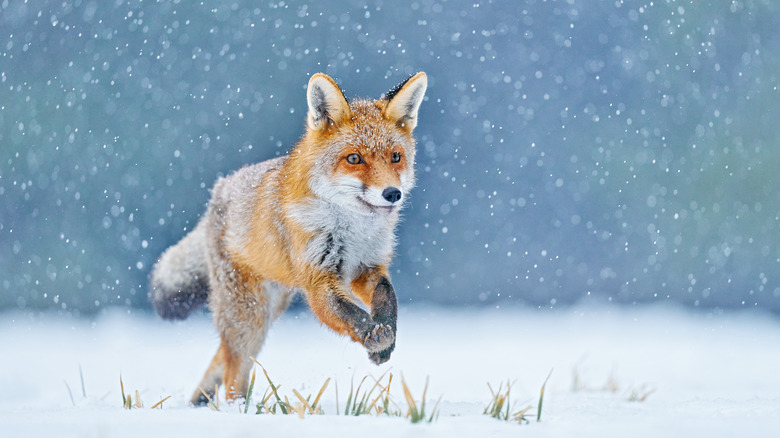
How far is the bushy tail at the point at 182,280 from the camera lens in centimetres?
477

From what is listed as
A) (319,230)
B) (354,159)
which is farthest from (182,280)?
(354,159)

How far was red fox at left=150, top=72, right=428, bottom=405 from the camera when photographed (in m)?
3.34

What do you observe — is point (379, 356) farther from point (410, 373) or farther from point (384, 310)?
point (410, 373)

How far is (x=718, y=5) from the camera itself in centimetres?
927

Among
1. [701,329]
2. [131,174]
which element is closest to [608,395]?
[701,329]

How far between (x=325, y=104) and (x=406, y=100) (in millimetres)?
487

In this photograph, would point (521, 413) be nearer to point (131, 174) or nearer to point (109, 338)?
point (109, 338)

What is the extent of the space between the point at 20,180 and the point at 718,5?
33.5ft

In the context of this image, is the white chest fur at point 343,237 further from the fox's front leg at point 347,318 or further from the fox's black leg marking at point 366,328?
the fox's black leg marking at point 366,328

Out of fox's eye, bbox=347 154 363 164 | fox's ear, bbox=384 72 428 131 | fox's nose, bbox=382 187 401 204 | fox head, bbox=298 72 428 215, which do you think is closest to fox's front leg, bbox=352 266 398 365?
fox head, bbox=298 72 428 215

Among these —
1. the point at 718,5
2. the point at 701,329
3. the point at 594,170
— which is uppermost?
the point at 718,5

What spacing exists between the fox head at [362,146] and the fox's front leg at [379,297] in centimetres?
43

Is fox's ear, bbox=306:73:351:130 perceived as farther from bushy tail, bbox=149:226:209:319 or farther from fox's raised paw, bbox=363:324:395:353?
bushy tail, bbox=149:226:209:319

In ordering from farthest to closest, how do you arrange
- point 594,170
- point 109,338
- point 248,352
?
point 594,170 < point 109,338 < point 248,352
